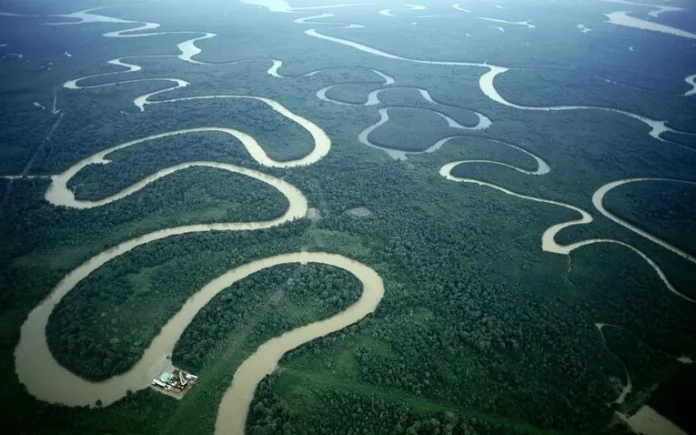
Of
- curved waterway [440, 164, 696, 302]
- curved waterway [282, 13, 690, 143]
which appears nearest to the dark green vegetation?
curved waterway [440, 164, 696, 302]

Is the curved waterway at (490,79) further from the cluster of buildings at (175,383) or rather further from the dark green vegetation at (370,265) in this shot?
the cluster of buildings at (175,383)

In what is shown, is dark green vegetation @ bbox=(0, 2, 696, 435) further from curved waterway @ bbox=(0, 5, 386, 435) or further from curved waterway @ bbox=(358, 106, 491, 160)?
curved waterway @ bbox=(358, 106, 491, 160)

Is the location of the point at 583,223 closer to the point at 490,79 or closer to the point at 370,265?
the point at 370,265

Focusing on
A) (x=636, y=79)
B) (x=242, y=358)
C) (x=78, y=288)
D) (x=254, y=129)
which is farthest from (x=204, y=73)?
(x=636, y=79)

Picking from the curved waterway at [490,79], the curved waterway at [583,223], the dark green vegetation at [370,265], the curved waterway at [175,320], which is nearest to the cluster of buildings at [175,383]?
the dark green vegetation at [370,265]

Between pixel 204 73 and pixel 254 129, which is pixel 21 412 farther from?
pixel 204 73

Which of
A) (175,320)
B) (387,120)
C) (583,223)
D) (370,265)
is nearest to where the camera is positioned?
(175,320)

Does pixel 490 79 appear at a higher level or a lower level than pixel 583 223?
higher

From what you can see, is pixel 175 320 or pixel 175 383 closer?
pixel 175 383

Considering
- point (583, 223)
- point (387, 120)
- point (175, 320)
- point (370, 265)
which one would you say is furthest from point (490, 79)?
point (175, 320)
